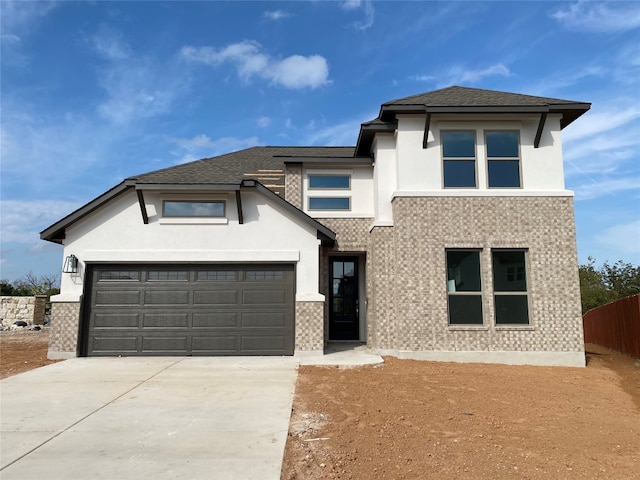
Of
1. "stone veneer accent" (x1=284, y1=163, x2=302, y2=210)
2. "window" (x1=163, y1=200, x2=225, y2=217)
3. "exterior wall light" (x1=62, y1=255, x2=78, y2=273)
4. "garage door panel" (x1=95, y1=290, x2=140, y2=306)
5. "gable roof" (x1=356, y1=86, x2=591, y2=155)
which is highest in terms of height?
"gable roof" (x1=356, y1=86, x2=591, y2=155)

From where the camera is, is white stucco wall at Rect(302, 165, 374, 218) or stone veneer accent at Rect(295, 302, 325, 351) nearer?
stone veneer accent at Rect(295, 302, 325, 351)

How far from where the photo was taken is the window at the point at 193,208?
450 inches

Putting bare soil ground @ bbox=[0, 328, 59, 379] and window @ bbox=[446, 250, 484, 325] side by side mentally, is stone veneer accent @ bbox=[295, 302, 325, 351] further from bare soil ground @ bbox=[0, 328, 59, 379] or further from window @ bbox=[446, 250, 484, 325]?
bare soil ground @ bbox=[0, 328, 59, 379]

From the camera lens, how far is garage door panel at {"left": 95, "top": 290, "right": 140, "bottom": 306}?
11.1 m

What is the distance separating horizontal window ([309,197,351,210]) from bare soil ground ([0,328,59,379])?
7.72 m

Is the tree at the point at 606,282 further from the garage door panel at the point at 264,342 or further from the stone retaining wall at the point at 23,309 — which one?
the stone retaining wall at the point at 23,309

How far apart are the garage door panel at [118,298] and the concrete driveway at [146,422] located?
201 centimetres

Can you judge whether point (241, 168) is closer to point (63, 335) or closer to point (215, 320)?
point (215, 320)

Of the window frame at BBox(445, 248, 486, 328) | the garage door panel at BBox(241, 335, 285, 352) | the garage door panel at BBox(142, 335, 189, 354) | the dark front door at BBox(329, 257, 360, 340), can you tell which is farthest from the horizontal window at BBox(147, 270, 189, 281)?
the window frame at BBox(445, 248, 486, 328)

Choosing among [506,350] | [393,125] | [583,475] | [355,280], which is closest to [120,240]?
[355,280]

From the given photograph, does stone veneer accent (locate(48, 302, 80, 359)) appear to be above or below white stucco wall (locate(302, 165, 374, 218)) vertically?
below

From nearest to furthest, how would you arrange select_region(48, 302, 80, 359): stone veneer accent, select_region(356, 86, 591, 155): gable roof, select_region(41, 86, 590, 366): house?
select_region(41, 86, 590, 366): house → select_region(356, 86, 591, 155): gable roof → select_region(48, 302, 80, 359): stone veneer accent

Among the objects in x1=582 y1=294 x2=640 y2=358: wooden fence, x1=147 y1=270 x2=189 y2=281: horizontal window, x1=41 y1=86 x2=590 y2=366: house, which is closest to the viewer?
x1=41 y1=86 x2=590 y2=366: house

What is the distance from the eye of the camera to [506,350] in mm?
10398
